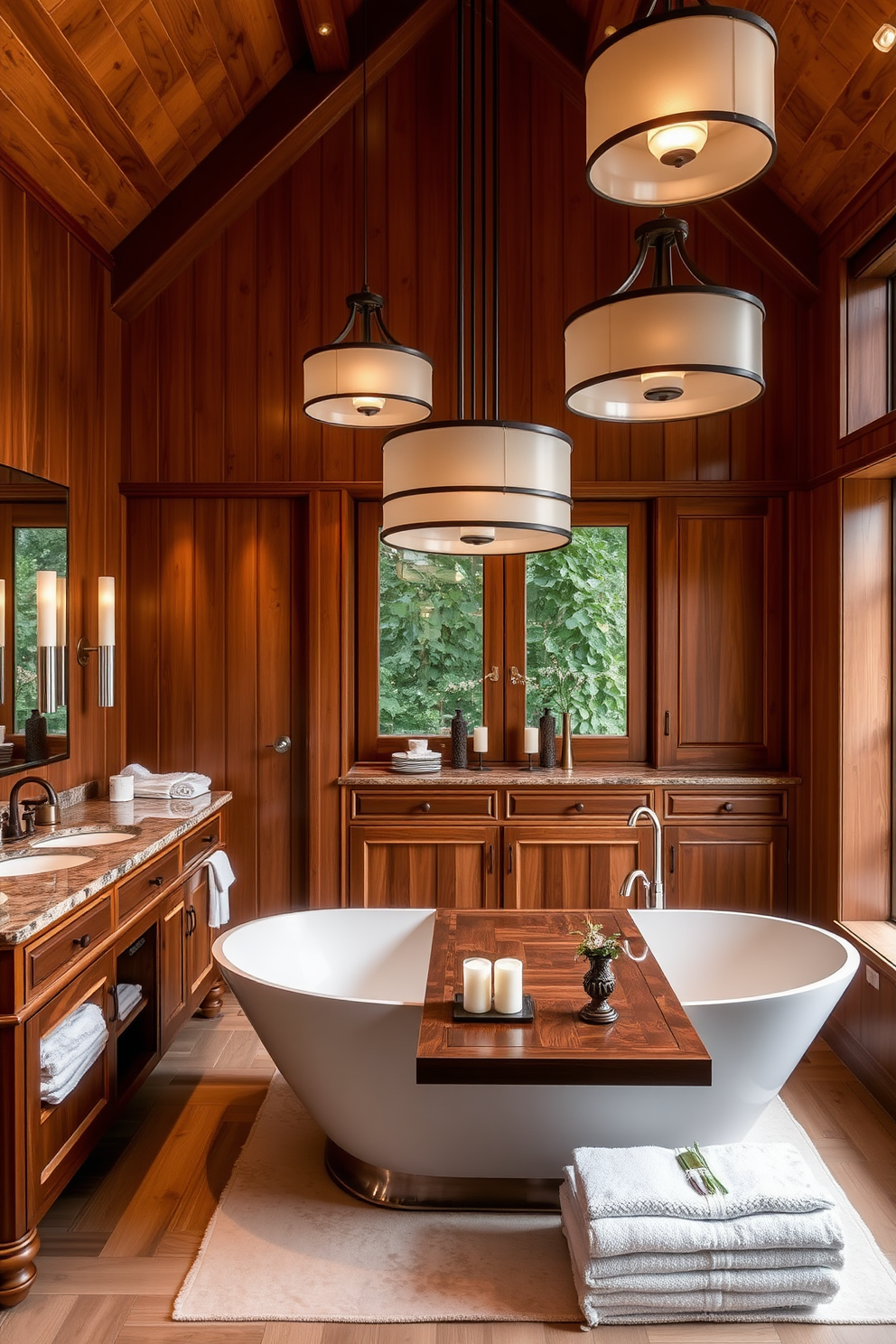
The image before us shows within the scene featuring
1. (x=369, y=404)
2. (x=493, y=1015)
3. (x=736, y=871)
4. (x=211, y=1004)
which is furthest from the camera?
(x=736, y=871)

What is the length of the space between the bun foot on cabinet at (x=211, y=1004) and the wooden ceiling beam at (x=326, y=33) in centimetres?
368

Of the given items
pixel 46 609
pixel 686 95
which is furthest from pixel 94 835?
pixel 686 95

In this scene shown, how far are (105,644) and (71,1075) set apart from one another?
1731mm

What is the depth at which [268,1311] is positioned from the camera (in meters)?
2.12

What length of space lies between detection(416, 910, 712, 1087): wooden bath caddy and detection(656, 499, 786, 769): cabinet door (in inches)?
62.7

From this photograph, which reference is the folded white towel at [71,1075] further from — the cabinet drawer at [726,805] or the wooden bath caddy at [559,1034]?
the cabinet drawer at [726,805]

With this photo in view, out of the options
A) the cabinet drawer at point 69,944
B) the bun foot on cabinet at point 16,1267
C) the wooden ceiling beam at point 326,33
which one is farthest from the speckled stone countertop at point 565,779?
the wooden ceiling beam at point 326,33

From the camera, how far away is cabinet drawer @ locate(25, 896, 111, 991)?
7.01 ft

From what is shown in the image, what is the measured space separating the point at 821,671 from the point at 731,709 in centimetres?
47

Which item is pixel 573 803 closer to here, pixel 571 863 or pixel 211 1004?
pixel 571 863

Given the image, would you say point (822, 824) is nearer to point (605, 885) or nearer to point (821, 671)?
point (821, 671)

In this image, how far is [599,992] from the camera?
2.26 meters

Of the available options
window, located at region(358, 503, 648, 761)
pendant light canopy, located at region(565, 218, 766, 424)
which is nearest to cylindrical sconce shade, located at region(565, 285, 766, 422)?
pendant light canopy, located at region(565, 218, 766, 424)

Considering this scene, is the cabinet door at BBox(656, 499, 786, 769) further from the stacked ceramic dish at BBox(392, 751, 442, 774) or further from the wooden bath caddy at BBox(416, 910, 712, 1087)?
the wooden bath caddy at BBox(416, 910, 712, 1087)
